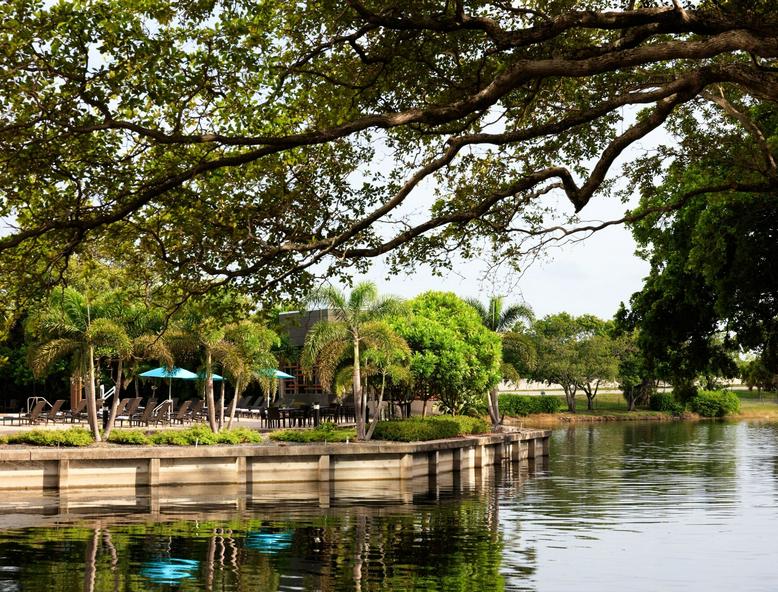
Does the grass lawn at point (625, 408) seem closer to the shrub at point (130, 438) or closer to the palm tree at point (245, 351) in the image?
the palm tree at point (245, 351)

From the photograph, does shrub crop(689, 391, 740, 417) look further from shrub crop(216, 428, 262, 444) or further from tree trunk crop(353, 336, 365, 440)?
shrub crop(216, 428, 262, 444)

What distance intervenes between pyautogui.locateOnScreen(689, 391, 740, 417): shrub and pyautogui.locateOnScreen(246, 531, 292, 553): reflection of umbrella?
7464 cm

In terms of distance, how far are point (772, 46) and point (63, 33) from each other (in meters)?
7.70

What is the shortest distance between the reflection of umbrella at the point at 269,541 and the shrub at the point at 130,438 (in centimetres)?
1104

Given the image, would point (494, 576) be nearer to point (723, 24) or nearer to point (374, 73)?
point (374, 73)

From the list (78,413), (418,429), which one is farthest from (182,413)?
(418,429)

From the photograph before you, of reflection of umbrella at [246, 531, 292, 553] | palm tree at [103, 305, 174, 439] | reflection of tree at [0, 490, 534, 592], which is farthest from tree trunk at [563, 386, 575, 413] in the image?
reflection of umbrella at [246, 531, 292, 553]

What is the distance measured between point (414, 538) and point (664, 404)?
74.1m

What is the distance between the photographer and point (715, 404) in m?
92.1

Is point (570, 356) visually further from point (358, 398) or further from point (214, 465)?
point (214, 465)

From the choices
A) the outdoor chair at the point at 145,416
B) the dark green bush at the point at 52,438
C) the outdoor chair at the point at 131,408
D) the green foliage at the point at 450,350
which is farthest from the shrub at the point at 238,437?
the green foliage at the point at 450,350

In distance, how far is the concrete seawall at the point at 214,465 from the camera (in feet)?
91.0

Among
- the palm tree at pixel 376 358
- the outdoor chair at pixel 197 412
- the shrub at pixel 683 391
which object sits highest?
the palm tree at pixel 376 358

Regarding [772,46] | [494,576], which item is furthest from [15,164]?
[494,576]
